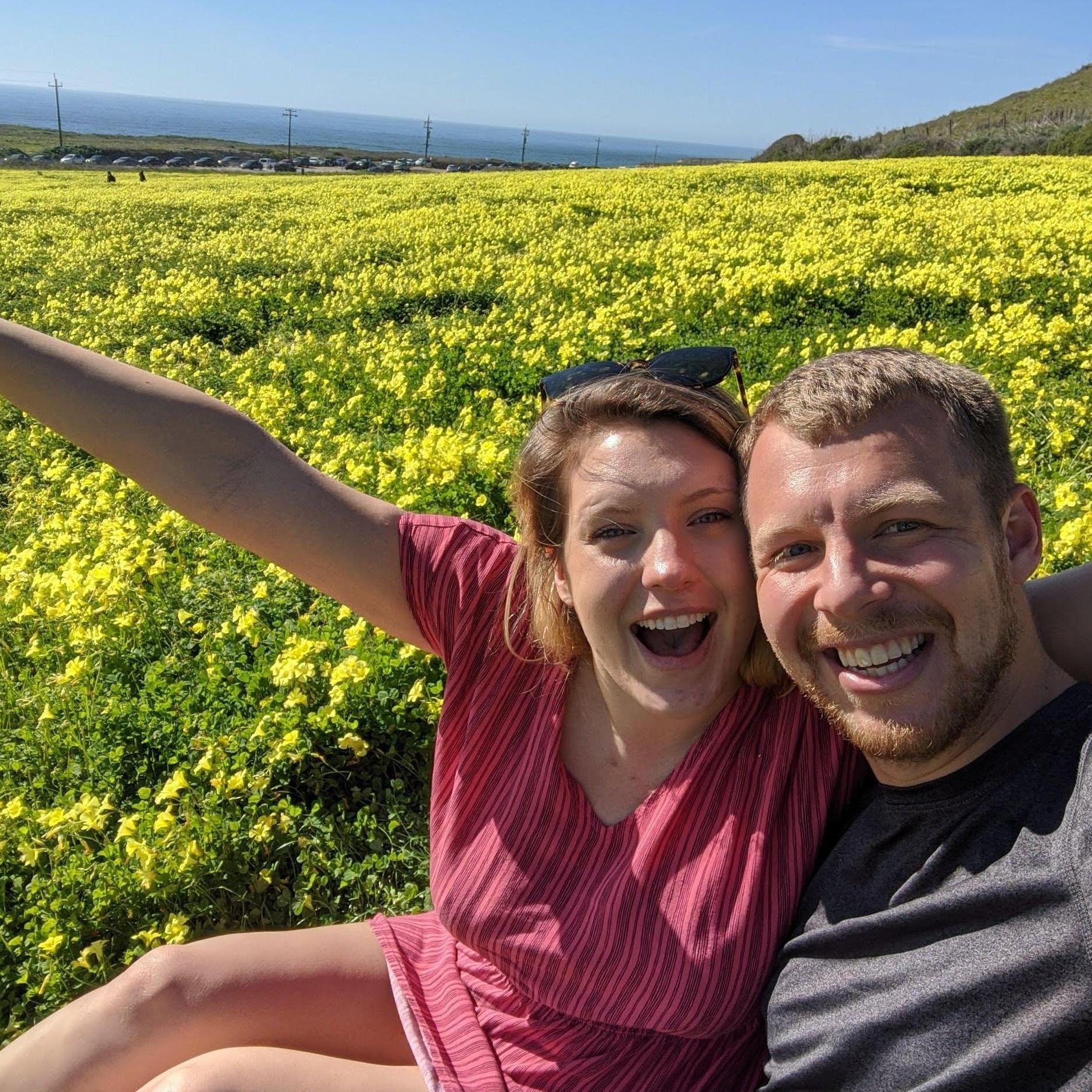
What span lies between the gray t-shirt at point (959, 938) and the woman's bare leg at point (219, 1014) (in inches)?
34.7

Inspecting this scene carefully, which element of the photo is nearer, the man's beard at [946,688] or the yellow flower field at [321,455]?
the man's beard at [946,688]

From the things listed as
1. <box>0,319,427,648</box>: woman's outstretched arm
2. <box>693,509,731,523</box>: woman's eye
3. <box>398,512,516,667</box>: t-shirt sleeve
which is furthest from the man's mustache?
<box>0,319,427,648</box>: woman's outstretched arm

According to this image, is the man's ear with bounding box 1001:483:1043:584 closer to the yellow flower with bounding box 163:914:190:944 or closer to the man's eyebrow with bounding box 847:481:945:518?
the man's eyebrow with bounding box 847:481:945:518

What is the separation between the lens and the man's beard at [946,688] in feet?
4.94

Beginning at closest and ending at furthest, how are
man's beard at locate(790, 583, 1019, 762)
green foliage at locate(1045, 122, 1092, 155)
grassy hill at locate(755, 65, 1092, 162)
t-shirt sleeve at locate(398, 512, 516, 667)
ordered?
man's beard at locate(790, 583, 1019, 762), t-shirt sleeve at locate(398, 512, 516, 667), green foliage at locate(1045, 122, 1092, 155), grassy hill at locate(755, 65, 1092, 162)

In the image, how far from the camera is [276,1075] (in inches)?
74.2

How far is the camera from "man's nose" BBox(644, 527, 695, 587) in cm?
180

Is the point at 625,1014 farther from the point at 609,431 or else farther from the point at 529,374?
the point at 529,374

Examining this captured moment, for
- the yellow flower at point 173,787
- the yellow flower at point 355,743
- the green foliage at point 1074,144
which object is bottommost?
the yellow flower at point 173,787

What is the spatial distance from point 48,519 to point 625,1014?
5.28 meters

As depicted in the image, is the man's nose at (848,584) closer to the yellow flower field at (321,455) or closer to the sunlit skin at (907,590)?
the sunlit skin at (907,590)

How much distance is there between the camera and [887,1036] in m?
1.42

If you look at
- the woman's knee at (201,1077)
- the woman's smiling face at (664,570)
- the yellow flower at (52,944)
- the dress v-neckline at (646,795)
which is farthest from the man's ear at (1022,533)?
the yellow flower at (52,944)

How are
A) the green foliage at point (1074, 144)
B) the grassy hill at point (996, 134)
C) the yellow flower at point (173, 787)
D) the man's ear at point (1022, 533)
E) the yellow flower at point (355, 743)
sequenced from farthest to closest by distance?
the grassy hill at point (996, 134) → the green foliage at point (1074, 144) → the yellow flower at point (355, 743) → the yellow flower at point (173, 787) → the man's ear at point (1022, 533)
